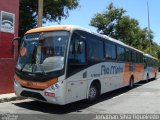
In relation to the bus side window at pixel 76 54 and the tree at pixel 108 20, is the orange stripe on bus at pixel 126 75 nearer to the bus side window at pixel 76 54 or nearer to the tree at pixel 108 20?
the bus side window at pixel 76 54

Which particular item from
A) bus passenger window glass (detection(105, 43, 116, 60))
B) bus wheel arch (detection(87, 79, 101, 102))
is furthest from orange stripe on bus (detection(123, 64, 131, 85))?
bus wheel arch (detection(87, 79, 101, 102))

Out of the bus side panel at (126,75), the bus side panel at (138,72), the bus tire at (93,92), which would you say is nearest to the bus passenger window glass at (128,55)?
the bus side panel at (126,75)

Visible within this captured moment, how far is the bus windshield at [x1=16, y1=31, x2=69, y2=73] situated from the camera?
34.8 ft

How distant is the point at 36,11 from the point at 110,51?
1874cm

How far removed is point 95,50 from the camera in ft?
43.2

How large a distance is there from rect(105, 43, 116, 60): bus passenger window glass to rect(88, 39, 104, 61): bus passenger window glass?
67 centimetres

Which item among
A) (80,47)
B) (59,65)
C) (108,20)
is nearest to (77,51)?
(80,47)

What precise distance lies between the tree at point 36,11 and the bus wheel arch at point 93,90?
18980 mm

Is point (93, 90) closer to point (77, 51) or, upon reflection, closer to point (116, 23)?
point (77, 51)

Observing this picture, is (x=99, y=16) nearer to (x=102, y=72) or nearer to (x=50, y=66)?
(x=102, y=72)

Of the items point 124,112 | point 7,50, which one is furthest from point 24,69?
point 7,50

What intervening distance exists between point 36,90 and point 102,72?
13.3 feet

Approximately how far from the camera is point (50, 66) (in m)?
10.6

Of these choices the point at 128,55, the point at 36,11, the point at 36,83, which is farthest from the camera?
the point at 36,11
